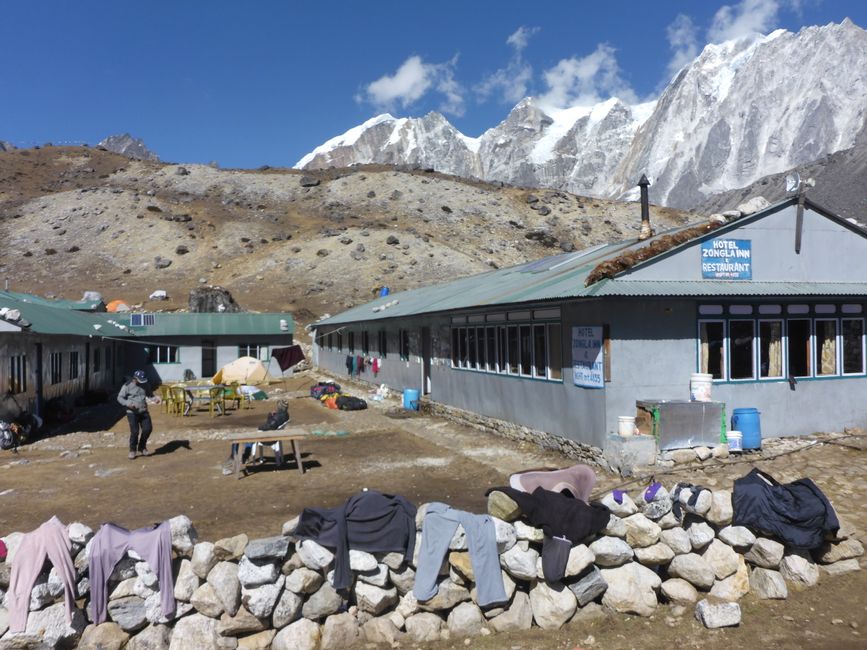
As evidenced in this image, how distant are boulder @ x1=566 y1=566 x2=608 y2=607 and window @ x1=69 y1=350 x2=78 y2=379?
20731mm

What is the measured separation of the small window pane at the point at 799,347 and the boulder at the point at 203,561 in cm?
1151

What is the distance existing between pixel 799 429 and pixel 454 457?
6874mm

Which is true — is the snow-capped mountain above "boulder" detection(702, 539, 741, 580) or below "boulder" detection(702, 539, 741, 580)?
above

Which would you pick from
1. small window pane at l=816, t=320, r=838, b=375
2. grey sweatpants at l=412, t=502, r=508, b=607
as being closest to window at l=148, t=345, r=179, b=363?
small window pane at l=816, t=320, r=838, b=375

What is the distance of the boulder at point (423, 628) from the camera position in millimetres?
5762

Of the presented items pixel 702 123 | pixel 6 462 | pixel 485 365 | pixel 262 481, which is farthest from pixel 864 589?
pixel 702 123

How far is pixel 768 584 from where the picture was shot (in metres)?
6.43

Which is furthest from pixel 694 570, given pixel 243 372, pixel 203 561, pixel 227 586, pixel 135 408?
pixel 243 372

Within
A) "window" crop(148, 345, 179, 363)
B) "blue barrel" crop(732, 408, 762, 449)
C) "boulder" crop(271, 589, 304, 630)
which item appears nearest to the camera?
"boulder" crop(271, 589, 304, 630)

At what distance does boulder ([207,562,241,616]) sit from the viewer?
5.61 metres

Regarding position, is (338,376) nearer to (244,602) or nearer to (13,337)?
(13,337)

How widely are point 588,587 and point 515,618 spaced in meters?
0.78

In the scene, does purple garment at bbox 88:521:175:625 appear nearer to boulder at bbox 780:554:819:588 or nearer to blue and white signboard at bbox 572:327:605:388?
boulder at bbox 780:554:819:588

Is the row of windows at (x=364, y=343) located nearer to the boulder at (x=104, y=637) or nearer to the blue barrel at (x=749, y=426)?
the blue barrel at (x=749, y=426)
